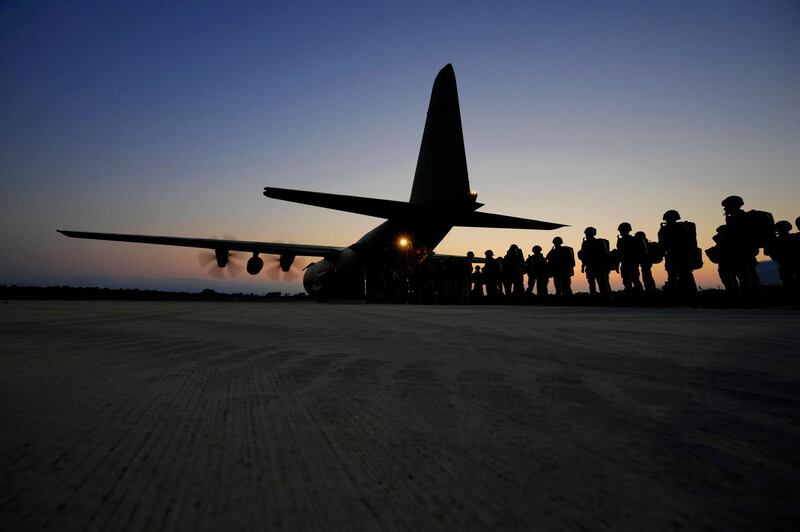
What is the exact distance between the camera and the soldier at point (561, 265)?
14.4 m

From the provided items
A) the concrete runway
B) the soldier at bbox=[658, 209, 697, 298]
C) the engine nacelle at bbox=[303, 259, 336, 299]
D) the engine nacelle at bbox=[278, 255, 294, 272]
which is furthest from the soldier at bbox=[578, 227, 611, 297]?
the engine nacelle at bbox=[278, 255, 294, 272]

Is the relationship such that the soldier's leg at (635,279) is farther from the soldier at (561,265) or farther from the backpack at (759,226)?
the backpack at (759,226)

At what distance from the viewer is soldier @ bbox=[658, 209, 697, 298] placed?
33.3ft

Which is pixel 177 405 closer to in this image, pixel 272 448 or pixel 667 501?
pixel 272 448

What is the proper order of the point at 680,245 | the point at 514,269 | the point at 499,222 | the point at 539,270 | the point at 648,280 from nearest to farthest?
1. the point at 680,245
2. the point at 648,280
3. the point at 499,222
4. the point at 539,270
5. the point at 514,269

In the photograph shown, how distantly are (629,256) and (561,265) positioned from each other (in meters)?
2.62

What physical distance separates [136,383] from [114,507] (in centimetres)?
132

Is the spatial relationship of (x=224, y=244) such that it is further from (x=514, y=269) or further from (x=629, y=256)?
(x=629, y=256)

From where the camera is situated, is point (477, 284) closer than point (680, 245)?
No

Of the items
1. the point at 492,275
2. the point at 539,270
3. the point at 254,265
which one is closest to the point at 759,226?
the point at 539,270

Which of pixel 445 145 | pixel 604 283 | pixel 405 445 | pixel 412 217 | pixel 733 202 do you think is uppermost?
pixel 445 145

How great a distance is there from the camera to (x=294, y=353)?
284 cm

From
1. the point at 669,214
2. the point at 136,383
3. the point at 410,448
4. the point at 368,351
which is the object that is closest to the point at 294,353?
the point at 368,351

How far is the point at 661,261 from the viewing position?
38.8 ft
